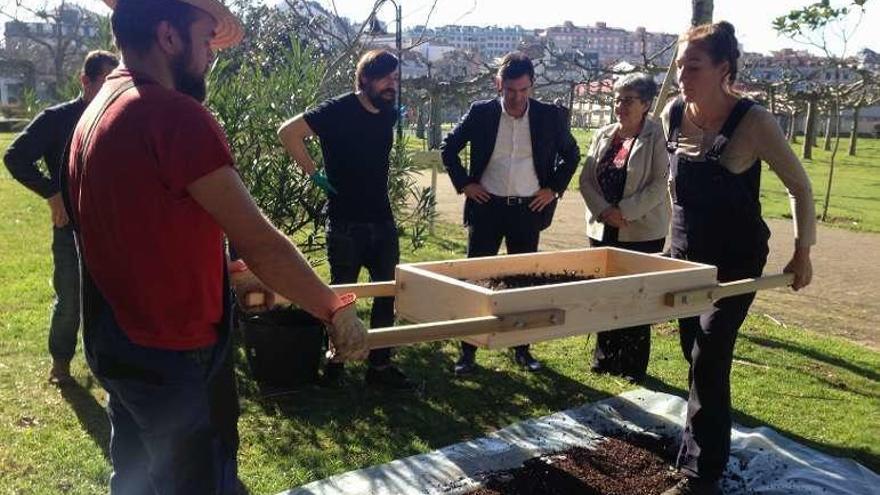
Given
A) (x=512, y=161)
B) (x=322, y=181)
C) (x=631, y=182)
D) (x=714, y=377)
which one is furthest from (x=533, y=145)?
(x=714, y=377)

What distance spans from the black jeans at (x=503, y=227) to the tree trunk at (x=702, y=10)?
2616 millimetres

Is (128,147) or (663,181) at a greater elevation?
(128,147)

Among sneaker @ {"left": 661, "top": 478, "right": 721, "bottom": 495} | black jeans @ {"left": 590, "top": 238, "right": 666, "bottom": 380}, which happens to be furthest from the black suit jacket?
sneaker @ {"left": 661, "top": 478, "right": 721, "bottom": 495}

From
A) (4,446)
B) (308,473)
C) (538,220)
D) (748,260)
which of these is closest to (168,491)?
(308,473)

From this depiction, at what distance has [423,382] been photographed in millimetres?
5426

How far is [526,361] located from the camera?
584 centimetres

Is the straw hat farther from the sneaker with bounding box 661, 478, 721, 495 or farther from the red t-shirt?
the sneaker with bounding box 661, 478, 721, 495

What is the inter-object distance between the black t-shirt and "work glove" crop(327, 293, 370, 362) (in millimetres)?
2638

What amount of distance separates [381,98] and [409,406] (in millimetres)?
1931

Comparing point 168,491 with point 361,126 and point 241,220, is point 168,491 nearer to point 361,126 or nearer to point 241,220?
point 241,220

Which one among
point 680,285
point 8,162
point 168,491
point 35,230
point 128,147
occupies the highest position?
point 128,147

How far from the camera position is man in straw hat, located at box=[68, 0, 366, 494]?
78.2 inches

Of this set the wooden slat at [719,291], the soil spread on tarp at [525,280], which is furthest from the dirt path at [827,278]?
the soil spread on tarp at [525,280]

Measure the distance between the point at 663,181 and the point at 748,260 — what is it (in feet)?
5.04
